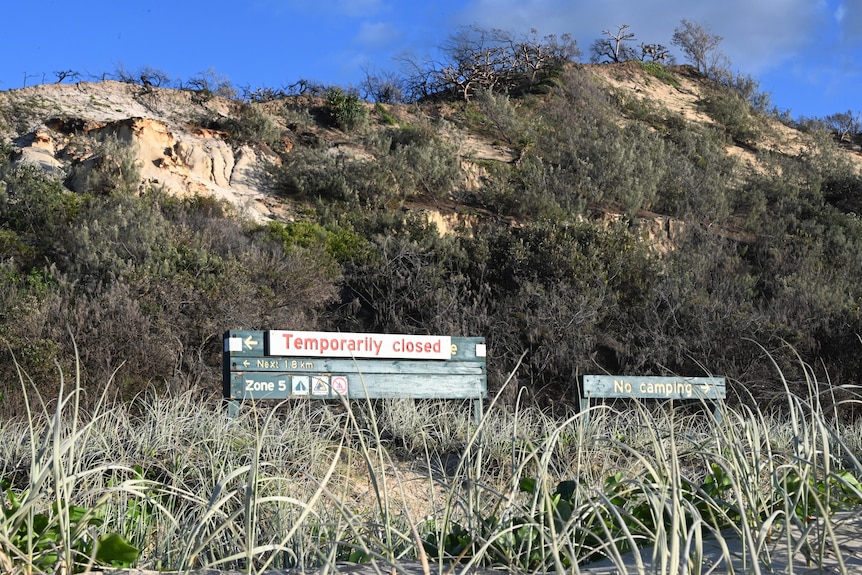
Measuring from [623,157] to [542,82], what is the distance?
25.7ft

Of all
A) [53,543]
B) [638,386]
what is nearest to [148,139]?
[638,386]

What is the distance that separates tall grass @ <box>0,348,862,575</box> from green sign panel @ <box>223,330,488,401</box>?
84cm

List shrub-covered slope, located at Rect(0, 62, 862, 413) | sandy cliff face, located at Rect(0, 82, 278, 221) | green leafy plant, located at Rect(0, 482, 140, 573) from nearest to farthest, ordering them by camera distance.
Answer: green leafy plant, located at Rect(0, 482, 140, 573) < shrub-covered slope, located at Rect(0, 62, 862, 413) < sandy cliff face, located at Rect(0, 82, 278, 221)

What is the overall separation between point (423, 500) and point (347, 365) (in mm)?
2626

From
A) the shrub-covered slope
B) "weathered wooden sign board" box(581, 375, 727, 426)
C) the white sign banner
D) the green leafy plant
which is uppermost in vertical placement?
the shrub-covered slope

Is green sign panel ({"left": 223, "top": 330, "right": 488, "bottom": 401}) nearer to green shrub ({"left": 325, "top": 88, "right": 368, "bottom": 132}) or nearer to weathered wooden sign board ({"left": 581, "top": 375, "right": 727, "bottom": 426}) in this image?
weathered wooden sign board ({"left": 581, "top": 375, "right": 727, "bottom": 426})

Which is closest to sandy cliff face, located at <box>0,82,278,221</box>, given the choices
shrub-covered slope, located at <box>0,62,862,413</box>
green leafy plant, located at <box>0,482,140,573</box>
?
shrub-covered slope, located at <box>0,62,862,413</box>

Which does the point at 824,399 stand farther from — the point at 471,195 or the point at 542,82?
the point at 542,82

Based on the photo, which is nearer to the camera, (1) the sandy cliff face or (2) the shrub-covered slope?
(2) the shrub-covered slope

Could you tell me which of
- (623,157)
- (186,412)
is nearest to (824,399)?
(186,412)

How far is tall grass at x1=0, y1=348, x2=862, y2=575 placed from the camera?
2379 millimetres

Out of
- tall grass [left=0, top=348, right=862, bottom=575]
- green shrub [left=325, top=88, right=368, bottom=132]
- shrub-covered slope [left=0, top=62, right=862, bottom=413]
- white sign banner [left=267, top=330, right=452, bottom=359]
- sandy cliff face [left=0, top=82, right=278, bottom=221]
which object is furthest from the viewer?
green shrub [left=325, top=88, right=368, bottom=132]

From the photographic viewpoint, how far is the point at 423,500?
577 centimetres

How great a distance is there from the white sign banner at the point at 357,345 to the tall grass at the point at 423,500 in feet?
3.42
